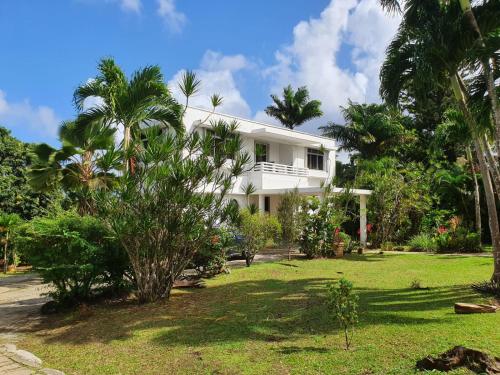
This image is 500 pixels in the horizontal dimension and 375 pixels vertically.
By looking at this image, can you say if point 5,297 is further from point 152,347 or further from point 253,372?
point 253,372

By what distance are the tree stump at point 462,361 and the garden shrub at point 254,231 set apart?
9372 millimetres

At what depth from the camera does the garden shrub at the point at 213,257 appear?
11.0 metres

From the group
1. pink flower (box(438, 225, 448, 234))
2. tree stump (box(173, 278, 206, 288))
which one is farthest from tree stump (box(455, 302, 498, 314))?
pink flower (box(438, 225, 448, 234))

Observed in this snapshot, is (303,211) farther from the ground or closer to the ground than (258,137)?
closer to the ground

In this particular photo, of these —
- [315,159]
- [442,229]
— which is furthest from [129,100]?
[315,159]

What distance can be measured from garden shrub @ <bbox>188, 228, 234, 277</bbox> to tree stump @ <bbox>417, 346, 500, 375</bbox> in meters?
6.61

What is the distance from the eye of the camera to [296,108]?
41250 mm

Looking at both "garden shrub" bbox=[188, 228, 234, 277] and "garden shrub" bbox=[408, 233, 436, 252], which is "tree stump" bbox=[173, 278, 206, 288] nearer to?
"garden shrub" bbox=[188, 228, 234, 277]

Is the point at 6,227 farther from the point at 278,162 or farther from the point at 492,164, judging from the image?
the point at 278,162

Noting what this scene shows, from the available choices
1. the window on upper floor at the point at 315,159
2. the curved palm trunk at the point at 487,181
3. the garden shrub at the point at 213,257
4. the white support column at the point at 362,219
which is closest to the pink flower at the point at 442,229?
the white support column at the point at 362,219

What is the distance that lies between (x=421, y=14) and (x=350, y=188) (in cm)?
950

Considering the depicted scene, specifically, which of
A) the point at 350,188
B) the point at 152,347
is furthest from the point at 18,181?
the point at 152,347

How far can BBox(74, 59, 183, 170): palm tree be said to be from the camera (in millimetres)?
10312

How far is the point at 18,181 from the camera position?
64.2 ft
